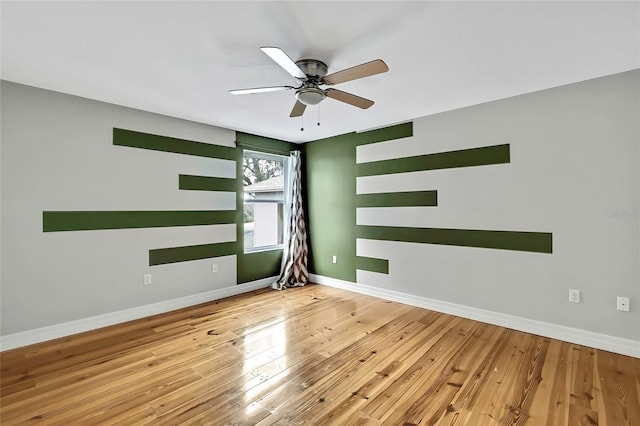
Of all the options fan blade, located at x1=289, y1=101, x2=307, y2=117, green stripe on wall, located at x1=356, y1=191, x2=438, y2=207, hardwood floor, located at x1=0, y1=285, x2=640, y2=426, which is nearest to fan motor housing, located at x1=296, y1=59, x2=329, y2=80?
fan blade, located at x1=289, y1=101, x2=307, y2=117

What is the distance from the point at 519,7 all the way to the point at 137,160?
380 cm

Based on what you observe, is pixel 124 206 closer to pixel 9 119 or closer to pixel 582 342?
pixel 9 119

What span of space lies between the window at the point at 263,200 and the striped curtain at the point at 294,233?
0.22 metres

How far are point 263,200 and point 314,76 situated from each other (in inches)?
114

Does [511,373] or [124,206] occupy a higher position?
[124,206]

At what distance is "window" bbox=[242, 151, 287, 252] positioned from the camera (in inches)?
187

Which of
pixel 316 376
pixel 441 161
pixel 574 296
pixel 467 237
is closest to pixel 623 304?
pixel 574 296

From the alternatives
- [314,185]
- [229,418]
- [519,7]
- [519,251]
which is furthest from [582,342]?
[314,185]

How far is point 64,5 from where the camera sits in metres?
1.71

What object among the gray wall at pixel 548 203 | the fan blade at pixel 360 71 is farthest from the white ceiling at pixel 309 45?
the gray wall at pixel 548 203

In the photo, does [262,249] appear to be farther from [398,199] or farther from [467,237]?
[467,237]

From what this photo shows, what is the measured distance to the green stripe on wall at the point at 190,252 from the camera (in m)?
3.67

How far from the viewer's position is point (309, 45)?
2.13m

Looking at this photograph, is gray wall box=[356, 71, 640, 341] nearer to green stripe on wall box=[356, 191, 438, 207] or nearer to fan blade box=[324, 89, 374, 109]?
green stripe on wall box=[356, 191, 438, 207]
